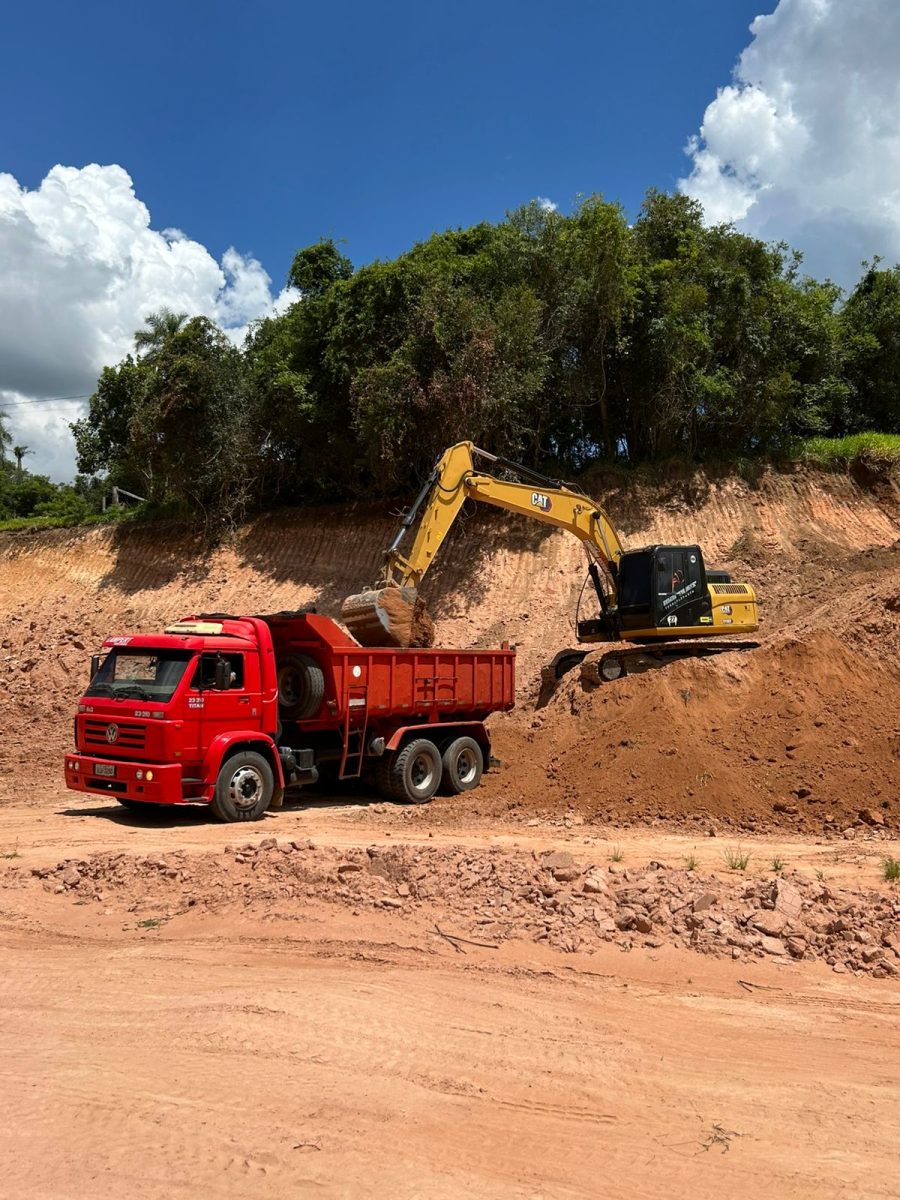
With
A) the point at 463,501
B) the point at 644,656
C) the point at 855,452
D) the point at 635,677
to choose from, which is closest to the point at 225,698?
the point at 463,501

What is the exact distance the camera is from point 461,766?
13.8m

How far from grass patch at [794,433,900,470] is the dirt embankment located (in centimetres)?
65

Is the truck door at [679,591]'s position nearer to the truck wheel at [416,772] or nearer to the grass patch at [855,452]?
the truck wheel at [416,772]

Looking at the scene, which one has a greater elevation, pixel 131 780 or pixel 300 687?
pixel 300 687

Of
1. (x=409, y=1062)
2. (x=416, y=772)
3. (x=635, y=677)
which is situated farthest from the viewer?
(x=635, y=677)

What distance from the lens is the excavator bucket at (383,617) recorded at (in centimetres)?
1257

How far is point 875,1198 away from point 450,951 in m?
3.23

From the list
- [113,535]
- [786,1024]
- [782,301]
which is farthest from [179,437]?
[786,1024]

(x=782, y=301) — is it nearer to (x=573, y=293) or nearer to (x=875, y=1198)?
(x=573, y=293)

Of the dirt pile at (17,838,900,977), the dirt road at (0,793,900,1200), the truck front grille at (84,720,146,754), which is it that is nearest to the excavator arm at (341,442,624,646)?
the truck front grille at (84,720,146,754)

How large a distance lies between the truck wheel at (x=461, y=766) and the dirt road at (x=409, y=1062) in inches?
253

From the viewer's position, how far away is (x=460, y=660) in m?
13.6

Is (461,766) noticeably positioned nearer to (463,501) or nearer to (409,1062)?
(463,501)

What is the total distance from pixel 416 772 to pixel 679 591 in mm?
6170
